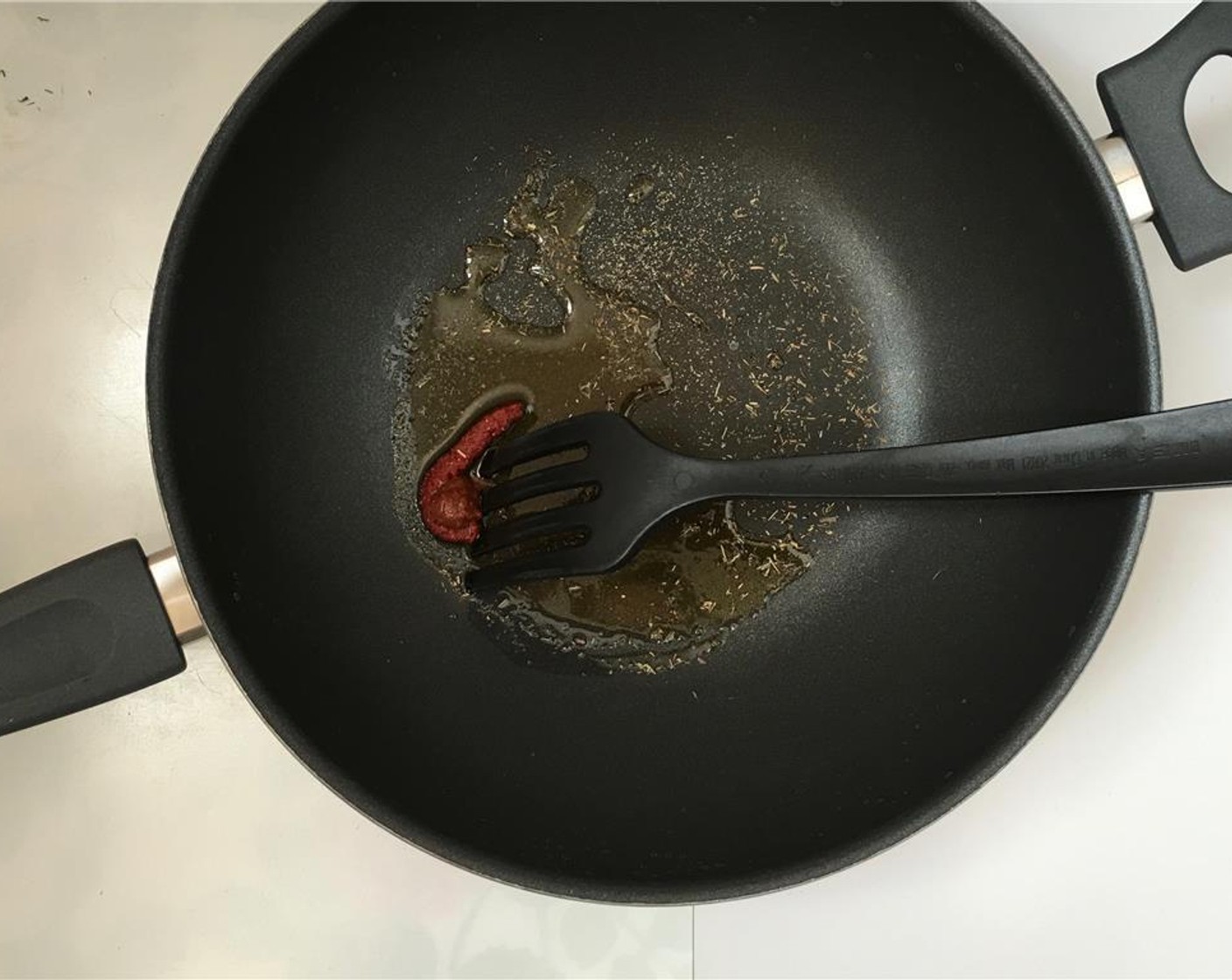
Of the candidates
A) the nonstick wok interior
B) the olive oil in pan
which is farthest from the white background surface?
the olive oil in pan

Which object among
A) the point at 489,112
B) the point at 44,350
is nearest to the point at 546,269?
the point at 489,112

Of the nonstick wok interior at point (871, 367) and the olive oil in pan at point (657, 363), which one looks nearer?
the nonstick wok interior at point (871, 367)

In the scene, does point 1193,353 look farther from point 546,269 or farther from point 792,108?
point 546,269

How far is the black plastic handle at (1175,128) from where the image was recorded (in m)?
0.62

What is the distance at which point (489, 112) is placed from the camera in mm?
779

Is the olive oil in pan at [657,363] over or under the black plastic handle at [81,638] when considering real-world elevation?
over

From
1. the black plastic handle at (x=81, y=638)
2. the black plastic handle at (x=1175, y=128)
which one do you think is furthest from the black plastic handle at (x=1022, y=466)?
the black plastic handle at (x=81, y=638)

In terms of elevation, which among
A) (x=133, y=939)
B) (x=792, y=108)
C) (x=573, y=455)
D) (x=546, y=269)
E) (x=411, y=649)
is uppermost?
(x=792, y=108)

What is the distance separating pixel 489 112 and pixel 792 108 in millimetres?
228

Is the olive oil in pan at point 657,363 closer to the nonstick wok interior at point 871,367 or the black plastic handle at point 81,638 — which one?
the nonstick wok interior at point 871,367

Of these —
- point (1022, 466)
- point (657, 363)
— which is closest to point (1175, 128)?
point (1022, 466)

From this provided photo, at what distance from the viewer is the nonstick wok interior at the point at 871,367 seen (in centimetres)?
68

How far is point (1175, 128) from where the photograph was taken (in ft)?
2.05

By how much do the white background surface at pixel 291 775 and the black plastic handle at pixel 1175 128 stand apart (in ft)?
0.36
